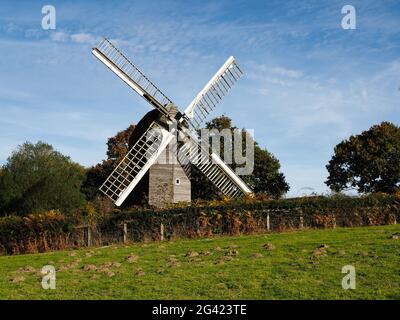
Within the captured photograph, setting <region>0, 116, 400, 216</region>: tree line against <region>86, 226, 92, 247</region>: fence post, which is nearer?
<region>86, 226, 92, 247</region>: fence post

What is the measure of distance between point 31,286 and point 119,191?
11.3m

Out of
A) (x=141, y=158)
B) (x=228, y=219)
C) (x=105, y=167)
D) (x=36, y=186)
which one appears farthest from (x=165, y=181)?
(x=105, y=167)

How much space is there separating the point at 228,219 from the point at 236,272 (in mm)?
8773

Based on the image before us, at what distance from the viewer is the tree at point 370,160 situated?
49.3m

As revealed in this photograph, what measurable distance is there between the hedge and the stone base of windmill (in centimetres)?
176

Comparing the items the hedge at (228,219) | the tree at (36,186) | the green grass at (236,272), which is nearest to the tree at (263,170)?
the tree at (36,186)

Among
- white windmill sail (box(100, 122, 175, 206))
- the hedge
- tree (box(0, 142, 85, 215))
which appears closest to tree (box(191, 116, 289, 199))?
tree (box(0, 142, 85, 215))

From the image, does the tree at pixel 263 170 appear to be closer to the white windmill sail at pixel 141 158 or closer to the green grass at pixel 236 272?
the white windmill sail at pixel 141 158

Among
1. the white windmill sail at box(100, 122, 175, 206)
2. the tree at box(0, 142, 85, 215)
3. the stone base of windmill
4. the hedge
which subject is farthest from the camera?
the tree at box(0, 142, 85, 215)

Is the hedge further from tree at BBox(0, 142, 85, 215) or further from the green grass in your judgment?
tree at BBox(0, 142, 85, 215)

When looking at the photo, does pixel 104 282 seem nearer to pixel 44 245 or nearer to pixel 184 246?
pixel 184 246

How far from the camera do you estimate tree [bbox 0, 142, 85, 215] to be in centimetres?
3365

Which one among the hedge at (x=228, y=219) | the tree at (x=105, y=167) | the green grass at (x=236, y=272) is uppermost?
the tree at (x=105, y=167)

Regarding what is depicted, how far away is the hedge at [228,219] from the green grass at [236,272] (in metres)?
3.29
